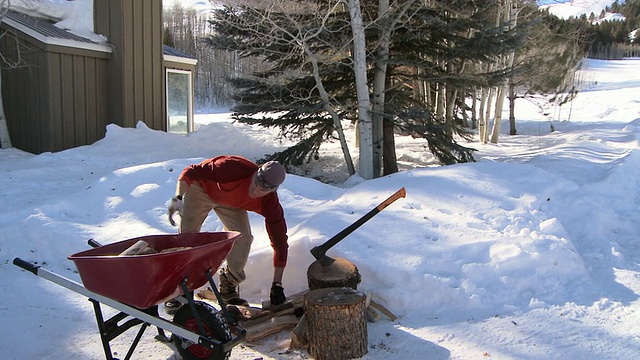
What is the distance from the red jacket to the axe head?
330mm

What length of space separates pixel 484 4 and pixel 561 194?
17.1ft

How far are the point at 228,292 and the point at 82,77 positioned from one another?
31.1 ft

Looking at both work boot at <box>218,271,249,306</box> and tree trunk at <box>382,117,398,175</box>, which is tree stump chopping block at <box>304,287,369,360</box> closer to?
work boot at <box>218,271,249,306</box>

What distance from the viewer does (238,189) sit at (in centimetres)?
406

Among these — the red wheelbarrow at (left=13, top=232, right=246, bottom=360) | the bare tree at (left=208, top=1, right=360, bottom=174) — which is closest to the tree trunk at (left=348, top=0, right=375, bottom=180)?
the bare tree at (left=208, top=1, right=360, bottom=174)

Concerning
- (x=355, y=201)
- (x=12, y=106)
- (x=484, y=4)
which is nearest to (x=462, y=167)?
(x=355, y=201)

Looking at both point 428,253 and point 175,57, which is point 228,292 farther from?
point 175,57

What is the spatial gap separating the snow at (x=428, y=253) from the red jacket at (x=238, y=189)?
803 mm

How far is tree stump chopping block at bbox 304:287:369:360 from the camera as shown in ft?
12.0

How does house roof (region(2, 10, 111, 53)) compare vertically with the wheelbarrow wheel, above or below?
above

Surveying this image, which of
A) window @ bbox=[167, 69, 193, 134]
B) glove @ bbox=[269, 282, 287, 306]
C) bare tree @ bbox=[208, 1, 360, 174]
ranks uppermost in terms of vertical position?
bare tree @ bbox=[208, 1, 360, 174]

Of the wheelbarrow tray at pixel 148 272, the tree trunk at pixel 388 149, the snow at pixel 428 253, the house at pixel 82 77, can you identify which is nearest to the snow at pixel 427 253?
the snow at pixel 428 253

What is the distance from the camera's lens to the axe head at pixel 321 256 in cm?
438

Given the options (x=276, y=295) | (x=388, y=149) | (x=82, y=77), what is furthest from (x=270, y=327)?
(x=82, y=77)
